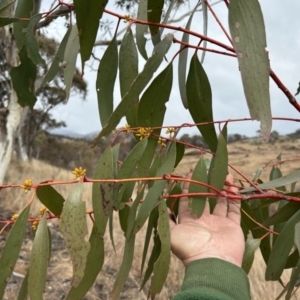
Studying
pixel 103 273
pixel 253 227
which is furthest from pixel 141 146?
pixel 103 273

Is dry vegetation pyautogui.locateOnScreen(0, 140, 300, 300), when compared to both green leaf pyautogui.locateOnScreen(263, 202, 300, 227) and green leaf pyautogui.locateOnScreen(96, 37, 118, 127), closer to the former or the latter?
green leaf pyautogui.locateOnScreen(263, 202, 300, 227)

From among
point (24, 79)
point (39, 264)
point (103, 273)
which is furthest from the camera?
point (103, 273)

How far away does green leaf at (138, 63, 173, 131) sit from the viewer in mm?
741

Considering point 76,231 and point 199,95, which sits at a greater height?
point 199,95

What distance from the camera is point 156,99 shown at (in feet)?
2.47

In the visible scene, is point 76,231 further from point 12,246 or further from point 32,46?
point 32,46

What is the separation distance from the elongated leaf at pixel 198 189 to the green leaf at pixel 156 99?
14 cm

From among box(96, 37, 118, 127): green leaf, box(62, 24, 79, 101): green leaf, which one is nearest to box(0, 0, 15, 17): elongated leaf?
box(62, 24, 79, 101): green leaf

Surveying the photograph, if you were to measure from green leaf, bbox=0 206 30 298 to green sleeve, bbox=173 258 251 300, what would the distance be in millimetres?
253

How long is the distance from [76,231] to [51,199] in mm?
232

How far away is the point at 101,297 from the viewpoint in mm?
2482

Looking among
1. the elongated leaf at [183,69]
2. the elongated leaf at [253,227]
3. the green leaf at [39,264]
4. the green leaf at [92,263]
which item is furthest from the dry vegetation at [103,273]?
the green leaf at [39,264]

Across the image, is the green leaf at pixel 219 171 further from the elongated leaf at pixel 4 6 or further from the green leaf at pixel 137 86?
the elongated leaf at pixel 4 6

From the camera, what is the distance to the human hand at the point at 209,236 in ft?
2.50
